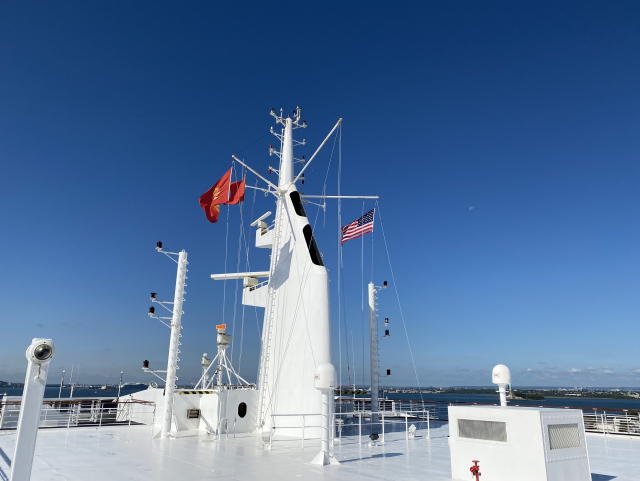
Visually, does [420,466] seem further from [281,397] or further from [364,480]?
[281,397]

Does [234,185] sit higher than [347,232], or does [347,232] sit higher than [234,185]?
[234,185]

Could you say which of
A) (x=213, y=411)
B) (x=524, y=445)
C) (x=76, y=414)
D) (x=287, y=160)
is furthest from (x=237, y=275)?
(x=524, y=445)

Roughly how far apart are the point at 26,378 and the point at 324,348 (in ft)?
40.0

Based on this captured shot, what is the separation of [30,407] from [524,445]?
27.2ft

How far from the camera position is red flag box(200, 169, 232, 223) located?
1861cm

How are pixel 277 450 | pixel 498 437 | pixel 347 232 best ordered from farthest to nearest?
pixel 347 232 < pixel 277 450 < pixel 498 437

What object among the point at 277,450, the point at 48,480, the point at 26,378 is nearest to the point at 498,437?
the point at 277,450

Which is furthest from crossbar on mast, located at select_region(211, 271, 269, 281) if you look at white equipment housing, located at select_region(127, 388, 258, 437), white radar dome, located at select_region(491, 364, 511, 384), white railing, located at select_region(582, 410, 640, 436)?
white railing, located at select_region(582, 410, 640, 436)

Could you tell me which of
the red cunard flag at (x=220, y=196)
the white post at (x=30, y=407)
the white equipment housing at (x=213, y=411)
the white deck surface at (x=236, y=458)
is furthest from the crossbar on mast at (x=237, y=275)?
the white post at (x=30, y=407)

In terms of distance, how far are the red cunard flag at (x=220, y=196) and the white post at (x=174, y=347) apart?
9.80ft

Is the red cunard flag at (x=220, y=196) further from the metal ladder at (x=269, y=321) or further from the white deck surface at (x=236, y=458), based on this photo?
the white deck surface at (x=236, y=458)

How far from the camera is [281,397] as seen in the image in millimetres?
16469

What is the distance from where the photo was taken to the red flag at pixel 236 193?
18.5 m

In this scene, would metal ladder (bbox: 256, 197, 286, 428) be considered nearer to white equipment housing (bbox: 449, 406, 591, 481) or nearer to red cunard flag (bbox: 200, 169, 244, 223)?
red cunard flag (bbox: 200, 169, 244, 223)
